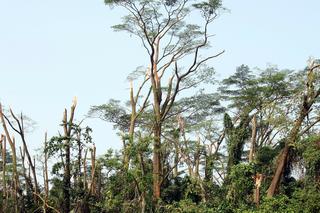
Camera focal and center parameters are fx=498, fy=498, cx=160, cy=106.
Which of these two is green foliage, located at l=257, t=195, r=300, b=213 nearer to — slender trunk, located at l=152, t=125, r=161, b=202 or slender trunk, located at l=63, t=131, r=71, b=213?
slender trunk, located at l=152, t=125, r=161, b=202

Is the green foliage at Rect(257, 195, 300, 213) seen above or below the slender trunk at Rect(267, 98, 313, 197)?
below

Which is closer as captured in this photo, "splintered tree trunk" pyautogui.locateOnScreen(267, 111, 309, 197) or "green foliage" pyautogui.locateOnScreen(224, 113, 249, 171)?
"splintered tree trunk" pyautogui.locateOnScreen(267, 111, 309, 197)

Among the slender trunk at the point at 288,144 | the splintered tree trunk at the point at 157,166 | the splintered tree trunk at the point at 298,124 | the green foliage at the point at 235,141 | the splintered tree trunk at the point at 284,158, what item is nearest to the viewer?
the splintered tree trunk at the point at 298,124

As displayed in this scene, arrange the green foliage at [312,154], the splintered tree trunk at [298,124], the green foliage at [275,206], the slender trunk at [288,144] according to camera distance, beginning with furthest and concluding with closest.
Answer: the green foliage at [312,154]
the slender trunk at [288,144]
the splintered tree trunk at [298,124]
the green foliage at [275,206]

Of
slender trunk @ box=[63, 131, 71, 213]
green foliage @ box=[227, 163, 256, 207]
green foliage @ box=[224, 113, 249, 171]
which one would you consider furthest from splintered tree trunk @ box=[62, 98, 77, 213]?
green foliage @ box=[224, 113, 249, 171]

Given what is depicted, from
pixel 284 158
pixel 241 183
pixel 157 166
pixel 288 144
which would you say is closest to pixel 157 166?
pixel 157 166

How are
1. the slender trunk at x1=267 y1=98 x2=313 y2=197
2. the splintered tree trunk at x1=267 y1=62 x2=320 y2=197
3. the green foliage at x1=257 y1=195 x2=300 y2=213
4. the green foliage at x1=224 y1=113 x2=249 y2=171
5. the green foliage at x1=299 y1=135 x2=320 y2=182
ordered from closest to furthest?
1. the green foliage at x1=257 y1=195 x2=300 y2=213
2. the splintered tree trunk at x1=267 y1=62 x2=320 y2=197
3. the slender trunk at x1=267 y1=98 x2=313 y2=197
4. the green foliage at x1=299 y1=135 x2=320 y2=182
5. the green foliage at x1=224 y1=113 x2=249 y2=171

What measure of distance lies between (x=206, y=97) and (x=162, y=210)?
8.34 meters

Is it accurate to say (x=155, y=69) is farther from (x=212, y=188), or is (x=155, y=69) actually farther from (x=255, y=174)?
(x=255, y=174)

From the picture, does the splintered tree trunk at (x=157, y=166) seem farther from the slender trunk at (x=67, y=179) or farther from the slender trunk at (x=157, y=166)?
the slender trunk at (x=67, y=179)

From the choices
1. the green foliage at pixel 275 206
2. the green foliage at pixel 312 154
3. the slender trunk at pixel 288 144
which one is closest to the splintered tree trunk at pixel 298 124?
the slender trunk at pixel 288 144

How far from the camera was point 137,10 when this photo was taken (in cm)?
1861

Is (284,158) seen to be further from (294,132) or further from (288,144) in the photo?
(294,132)

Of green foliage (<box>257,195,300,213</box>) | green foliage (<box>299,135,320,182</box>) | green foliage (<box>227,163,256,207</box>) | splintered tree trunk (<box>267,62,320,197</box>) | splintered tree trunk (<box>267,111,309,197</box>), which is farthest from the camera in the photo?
green foliage (<box>227,163,256,207</box>)
